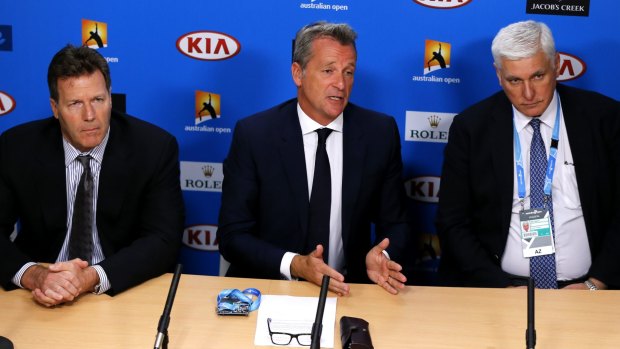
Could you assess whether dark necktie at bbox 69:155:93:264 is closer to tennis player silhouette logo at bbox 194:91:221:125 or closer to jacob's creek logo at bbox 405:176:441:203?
tennis player silhouette logo at bbox 194:91:221:125

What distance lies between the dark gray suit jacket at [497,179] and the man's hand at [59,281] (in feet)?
4.87

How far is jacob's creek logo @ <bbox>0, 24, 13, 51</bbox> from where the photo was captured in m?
3.89

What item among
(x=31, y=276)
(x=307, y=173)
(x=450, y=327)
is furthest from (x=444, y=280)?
(x=31, y=276)

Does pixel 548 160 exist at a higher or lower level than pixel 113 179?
higher

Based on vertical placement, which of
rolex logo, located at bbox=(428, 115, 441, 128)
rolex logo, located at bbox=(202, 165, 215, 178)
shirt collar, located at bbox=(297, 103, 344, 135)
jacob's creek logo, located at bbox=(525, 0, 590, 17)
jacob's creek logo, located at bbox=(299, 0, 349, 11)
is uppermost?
jacob's creek logo, located at bbox=(525, 0, 590, 17)

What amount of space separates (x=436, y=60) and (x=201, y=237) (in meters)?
1.44

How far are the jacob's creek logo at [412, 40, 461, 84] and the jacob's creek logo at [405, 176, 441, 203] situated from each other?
48cm

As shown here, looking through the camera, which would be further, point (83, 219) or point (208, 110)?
point (208, 110)

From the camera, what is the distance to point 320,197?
3.29 meters

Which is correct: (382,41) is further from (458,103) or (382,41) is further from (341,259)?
(341,259)

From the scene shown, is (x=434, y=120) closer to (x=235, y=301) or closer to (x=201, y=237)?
(x=201, y=237)

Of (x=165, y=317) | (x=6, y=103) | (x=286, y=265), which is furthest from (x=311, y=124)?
(x=6, y=103)

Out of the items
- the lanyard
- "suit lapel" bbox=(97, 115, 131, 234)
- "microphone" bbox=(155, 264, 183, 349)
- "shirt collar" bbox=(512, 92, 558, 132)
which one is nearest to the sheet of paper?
"microphone" bbox=(155, 264, 183, 349)

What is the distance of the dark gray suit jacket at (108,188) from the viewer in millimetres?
3094
